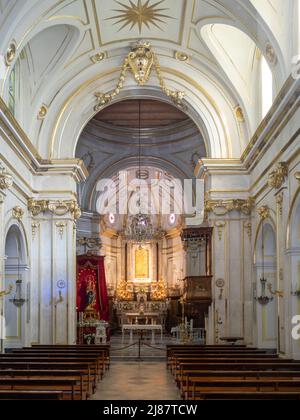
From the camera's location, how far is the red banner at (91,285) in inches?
1054

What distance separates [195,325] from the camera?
29.5 m

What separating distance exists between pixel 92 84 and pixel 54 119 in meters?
1.62

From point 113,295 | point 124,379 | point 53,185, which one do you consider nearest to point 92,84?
point 53,185

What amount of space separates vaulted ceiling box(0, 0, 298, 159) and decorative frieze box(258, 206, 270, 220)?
272cm

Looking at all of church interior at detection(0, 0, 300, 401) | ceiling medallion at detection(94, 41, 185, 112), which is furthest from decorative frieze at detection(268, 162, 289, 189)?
ceiling medallion at detection(94, 41, 185, 112)

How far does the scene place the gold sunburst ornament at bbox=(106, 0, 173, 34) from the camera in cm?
1747

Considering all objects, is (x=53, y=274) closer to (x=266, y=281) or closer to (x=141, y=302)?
(x=266, y=281)

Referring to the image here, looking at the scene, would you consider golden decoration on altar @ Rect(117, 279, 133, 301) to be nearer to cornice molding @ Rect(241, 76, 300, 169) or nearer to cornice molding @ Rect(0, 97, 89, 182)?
cornice molding @ Rect(0, 97, 89, 182)

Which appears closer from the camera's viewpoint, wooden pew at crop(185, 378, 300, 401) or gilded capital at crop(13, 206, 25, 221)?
wooden pew at crop(185, 378, 300, 401)

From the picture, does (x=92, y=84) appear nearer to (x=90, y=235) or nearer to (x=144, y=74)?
(x=144, y=74)

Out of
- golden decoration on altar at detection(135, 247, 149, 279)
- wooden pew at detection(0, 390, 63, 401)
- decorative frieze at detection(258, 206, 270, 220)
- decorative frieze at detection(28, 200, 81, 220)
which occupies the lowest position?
wooden pew at detection(0, 390, 63, 401)

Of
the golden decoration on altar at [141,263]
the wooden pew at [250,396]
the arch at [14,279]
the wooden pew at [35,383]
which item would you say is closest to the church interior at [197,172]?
the arch at [14,279]

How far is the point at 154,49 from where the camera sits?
20188 millimetres

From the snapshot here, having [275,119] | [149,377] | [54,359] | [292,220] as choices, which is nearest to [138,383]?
[149,377]
